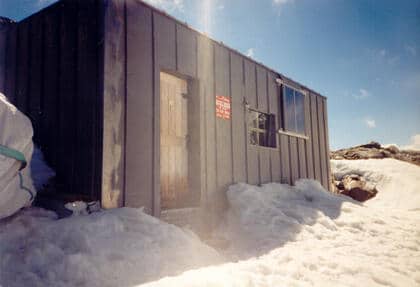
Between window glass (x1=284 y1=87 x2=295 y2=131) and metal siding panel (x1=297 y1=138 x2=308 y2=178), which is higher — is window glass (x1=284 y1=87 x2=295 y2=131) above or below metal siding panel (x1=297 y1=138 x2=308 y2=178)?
above

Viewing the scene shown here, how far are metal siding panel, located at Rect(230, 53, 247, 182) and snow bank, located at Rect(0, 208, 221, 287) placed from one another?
243 centimetres

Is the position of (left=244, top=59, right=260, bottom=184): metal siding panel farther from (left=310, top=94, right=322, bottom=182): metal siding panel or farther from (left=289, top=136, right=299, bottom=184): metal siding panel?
(left=310, top=94, right=322, bottom=182): metal siding panel

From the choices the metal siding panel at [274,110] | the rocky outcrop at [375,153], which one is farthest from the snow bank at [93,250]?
the rocky outcrop at [375,153]

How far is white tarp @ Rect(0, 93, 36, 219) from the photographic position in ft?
8.32

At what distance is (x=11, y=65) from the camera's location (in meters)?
4.66

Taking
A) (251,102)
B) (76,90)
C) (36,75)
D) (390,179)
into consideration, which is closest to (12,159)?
(76,90)

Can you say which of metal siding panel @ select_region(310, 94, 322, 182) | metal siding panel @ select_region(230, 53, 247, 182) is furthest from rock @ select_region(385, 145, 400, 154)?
metal siding panel @ select_region(230, 53, 247, 182)

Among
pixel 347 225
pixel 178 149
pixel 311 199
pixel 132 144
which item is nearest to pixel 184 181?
pixel 178 149

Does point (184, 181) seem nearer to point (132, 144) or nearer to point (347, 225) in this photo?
point (132, 144)

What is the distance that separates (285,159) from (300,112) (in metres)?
1.54

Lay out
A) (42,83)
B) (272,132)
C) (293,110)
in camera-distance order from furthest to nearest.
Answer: (293,110)
(272,132)
(42,83)

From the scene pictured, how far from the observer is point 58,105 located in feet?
12.9

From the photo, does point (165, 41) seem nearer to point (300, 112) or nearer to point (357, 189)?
point (300, 112)

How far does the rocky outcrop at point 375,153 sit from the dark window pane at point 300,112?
10975 millimetres
